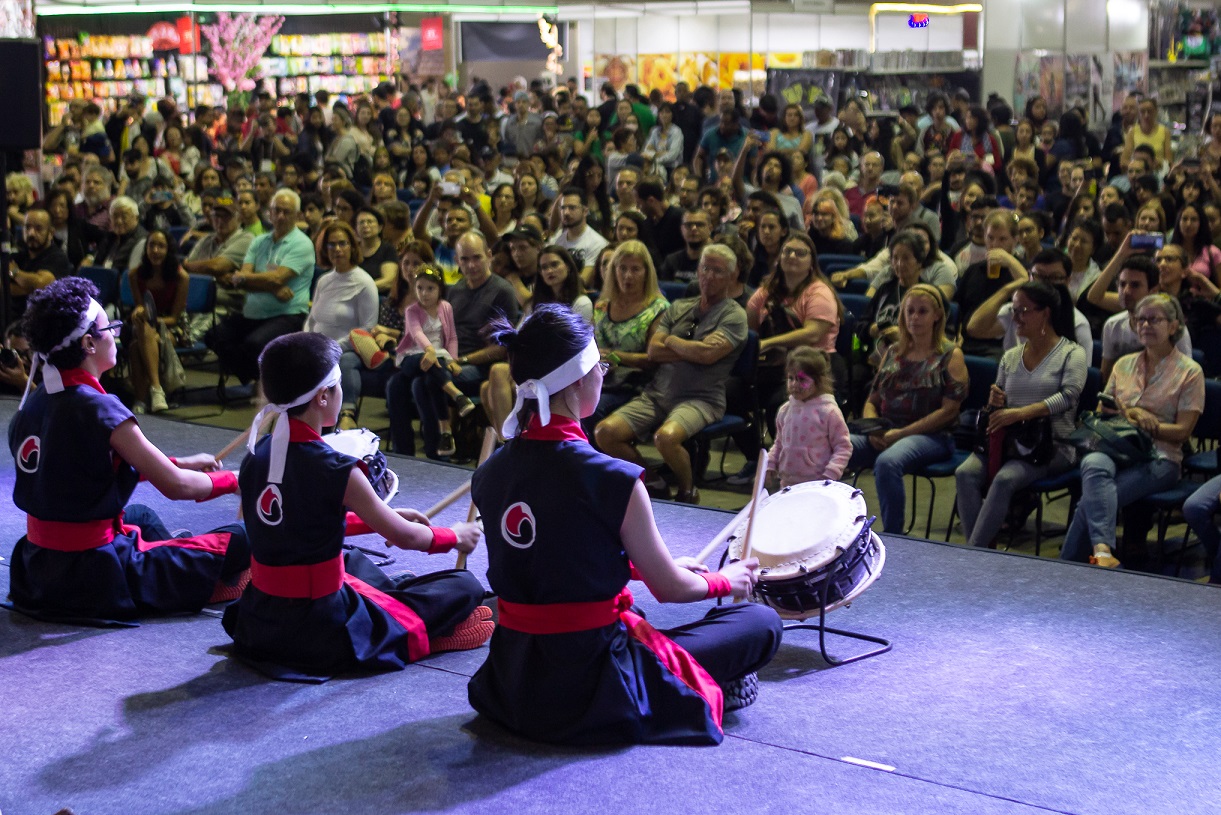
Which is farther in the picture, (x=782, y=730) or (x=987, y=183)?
(x=987, y=183)

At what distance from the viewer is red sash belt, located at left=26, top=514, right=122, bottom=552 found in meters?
4.09

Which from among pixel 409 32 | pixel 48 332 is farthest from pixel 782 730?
pixel 409 32

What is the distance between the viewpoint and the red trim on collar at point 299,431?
11.7ft

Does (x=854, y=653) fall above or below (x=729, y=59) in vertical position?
below

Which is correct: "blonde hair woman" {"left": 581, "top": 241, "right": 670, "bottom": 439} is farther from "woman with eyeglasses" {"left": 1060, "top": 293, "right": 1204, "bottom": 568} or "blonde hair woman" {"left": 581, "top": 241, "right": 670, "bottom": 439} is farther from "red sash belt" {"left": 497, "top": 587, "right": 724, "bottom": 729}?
"red sash belt" {"left": 497, "top": 587, "right": 724, "bottom": 729}

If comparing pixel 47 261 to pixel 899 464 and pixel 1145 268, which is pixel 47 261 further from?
pixel 1145 268

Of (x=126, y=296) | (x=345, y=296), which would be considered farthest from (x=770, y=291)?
(x=126, y=296)

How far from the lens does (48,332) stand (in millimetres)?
3977

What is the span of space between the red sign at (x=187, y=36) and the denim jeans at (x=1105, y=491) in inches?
619

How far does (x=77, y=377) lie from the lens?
401cm

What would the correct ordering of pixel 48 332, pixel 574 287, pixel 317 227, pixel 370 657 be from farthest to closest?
pixel 317 227 < pixel 574 287 < pixel 48 332 < pixel 370 657

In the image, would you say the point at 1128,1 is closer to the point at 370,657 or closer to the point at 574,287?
the point at 574,287

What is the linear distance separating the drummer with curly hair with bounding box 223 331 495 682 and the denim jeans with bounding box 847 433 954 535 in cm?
206

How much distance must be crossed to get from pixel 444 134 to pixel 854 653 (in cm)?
1076
